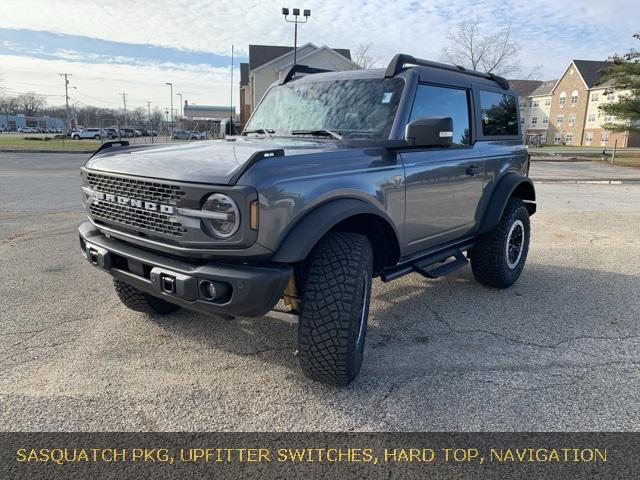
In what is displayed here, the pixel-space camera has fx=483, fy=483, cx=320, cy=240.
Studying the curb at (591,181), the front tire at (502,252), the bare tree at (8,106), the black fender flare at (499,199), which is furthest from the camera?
the bare tree at (8,106)

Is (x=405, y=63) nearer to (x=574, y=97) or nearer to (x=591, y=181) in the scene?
(x=591, y=181)

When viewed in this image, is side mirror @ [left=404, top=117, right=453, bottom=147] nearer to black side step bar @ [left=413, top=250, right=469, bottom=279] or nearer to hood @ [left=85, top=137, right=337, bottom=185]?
hood @ [left=85, top=137, right=337, bottom=185]

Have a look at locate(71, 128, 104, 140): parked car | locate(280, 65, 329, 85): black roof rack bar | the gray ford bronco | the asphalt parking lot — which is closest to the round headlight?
the gray ford bronco

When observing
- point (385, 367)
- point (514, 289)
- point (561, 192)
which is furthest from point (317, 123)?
point (561, 192)

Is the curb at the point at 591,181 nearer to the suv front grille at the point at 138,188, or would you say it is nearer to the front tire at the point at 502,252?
the front tire at the point at 502,252

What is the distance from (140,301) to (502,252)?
3.34m

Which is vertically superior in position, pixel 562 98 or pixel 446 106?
pixel 562 98

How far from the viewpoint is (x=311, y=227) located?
265 cm

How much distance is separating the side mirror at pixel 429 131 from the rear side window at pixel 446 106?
46 centimetres

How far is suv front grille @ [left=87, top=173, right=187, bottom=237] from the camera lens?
2.62 metres

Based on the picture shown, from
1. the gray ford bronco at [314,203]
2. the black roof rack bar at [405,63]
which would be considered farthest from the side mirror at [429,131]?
the black roof rack bar at [405,63]

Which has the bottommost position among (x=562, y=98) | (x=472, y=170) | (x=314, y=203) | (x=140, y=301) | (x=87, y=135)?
(x=140, y=301)

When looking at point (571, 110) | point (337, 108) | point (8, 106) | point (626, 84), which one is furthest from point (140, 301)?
point (8, 106)

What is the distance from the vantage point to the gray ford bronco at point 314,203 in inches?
98.5
